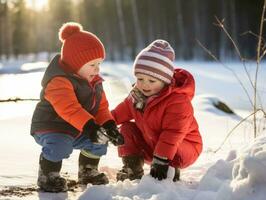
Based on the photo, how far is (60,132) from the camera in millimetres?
3027

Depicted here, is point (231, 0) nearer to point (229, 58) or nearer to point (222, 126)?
point (229, 58)

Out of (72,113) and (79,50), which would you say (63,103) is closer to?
(72,113)

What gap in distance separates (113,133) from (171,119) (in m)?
0.37

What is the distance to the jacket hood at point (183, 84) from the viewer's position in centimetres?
322

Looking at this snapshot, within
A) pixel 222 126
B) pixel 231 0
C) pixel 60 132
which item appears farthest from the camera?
pixel 231 0

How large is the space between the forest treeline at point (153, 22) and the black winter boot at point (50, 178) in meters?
32.9

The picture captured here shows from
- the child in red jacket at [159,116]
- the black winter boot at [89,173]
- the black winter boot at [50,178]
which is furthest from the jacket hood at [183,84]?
the black winter boot at [50,178]

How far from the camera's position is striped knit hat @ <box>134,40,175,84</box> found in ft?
10.6

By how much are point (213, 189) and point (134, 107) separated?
101cm

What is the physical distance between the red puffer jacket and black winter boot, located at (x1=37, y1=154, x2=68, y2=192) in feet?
1.85

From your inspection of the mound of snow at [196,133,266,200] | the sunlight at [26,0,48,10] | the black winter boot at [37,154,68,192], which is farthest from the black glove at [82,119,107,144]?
the sunlight at [26,0,48,10]

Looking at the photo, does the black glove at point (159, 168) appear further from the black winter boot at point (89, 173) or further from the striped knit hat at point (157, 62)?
the striped knit hat at point (157, 62)

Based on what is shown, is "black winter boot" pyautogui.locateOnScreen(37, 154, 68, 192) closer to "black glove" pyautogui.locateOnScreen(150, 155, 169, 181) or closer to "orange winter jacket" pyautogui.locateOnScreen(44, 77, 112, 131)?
"orange winter jacket" pyautogui.locateOnScreen(44, 77, 112, 131)

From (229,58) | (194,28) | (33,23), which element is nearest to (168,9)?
(194,28)
